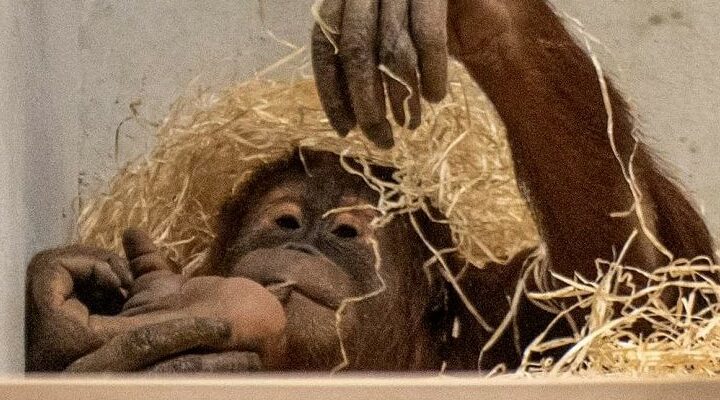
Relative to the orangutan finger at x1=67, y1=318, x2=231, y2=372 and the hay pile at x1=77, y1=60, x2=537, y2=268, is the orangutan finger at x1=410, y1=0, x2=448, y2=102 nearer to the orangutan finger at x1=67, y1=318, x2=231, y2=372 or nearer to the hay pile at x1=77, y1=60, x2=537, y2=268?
the orangutan finger at x1=67, y1=318, x2=231, y2=372

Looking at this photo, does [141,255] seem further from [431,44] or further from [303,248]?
[431,44]

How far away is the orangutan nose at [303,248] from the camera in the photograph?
146 cm

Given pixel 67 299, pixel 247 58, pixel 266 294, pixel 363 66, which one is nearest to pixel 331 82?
pixel 363 66

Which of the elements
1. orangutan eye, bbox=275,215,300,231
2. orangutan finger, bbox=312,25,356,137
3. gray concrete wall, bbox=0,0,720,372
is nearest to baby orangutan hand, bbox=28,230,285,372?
orangutan finger, bbox=312,25,356,137

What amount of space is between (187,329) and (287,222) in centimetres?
53

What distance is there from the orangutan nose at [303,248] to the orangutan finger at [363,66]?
1.02 ft

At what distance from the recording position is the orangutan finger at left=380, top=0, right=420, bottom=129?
1.16 meters

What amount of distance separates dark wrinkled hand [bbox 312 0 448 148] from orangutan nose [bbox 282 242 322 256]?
292 millimetres

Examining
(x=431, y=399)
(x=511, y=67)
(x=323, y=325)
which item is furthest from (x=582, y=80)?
(x=431, y=399)

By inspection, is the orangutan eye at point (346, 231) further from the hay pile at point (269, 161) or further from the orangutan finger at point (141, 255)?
the orangutan finger at point (141, 255)

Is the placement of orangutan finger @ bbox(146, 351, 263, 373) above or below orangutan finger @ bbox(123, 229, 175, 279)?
below

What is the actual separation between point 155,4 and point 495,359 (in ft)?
2.99

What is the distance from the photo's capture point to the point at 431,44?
1164mm

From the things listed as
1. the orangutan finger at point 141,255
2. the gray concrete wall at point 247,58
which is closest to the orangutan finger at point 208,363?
the orangutan finger at point 141,255
